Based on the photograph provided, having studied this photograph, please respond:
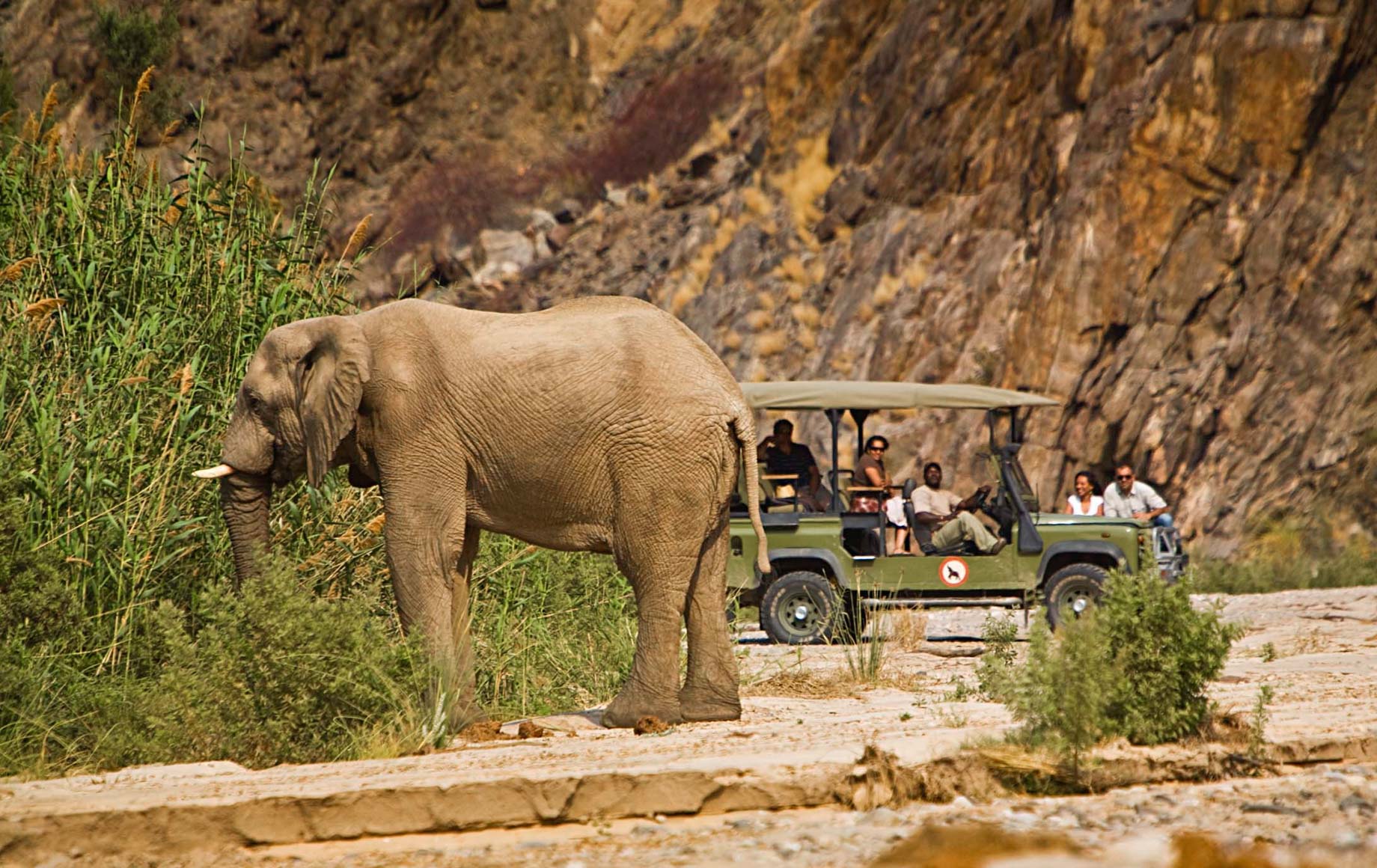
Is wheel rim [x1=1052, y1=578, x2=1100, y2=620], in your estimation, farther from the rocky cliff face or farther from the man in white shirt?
the rocky cliff face

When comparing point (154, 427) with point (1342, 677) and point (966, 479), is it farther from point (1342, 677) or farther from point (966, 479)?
point (966, 479)

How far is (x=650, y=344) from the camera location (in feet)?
25.6

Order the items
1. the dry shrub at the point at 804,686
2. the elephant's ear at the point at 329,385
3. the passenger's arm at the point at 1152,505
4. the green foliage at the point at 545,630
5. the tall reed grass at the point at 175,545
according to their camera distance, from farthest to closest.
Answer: the passenger's arm at the point at 1152,505, the dry shrub at the point at 804,686, the green foliage at the point at 545,630, the elephant's ear at the point at 329,385, the tall reed grass at the point at 175,545

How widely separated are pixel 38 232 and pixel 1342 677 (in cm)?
773

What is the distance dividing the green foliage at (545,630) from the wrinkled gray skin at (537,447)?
917 mm

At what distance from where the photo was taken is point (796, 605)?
47.1ft

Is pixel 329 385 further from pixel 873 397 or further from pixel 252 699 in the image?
pixel 873 397

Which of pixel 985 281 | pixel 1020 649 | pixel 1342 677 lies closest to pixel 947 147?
pixel 985 281

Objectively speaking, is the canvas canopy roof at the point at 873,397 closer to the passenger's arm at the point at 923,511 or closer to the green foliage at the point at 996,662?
the passenger's arm at the point at 923,511

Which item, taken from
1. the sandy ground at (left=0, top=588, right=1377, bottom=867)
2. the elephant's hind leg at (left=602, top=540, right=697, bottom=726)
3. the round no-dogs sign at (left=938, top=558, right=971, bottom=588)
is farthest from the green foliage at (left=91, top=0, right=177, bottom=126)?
the sandy ground at (left=0, top=588, right=1377, bottom=867)

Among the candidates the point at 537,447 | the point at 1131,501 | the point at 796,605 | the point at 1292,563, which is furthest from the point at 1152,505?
the point at 537,447

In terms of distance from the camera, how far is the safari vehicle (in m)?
14.1

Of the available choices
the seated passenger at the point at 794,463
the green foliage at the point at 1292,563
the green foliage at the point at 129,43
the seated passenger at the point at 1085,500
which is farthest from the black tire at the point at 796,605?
the green foliage at the point at 129,43

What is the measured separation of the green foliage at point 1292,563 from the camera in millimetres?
19062
